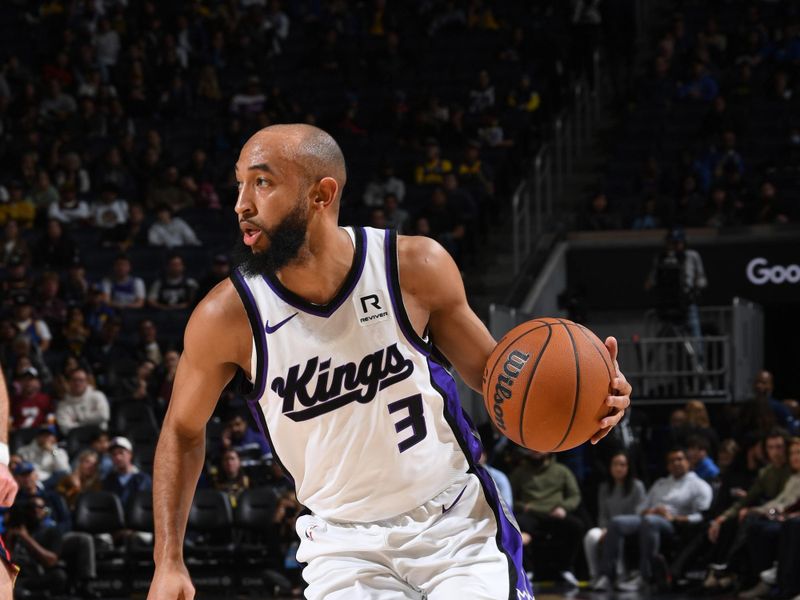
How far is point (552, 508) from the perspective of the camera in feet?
38.5

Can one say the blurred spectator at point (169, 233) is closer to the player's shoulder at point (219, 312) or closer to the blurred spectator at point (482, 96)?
the blurred spectator at point (482, 96)

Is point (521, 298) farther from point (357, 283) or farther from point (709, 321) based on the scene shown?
Result: point (357, 283)

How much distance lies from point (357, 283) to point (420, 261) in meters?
0.19

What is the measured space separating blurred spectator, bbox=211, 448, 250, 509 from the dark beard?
8.70 m

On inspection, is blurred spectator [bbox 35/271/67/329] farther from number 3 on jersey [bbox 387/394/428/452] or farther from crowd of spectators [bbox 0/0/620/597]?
number 3 on jersey [bbox 387/394/428/452]

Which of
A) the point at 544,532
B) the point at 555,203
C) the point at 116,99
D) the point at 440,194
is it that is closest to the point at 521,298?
the point at 440,194

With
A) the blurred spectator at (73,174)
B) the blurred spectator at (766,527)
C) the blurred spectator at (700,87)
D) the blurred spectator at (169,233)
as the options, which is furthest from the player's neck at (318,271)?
the blurred spectator at (700,87)

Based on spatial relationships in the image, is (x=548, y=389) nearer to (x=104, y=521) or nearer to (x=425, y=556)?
(x=425, y=556)

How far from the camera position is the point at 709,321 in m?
15.7

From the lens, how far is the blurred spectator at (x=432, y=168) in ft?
57.9

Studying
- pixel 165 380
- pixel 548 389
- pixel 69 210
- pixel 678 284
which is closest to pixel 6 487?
pixel 548 389

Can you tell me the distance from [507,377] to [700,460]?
884 cm

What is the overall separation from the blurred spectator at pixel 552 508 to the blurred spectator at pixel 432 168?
6.50m

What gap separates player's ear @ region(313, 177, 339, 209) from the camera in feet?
12.0
